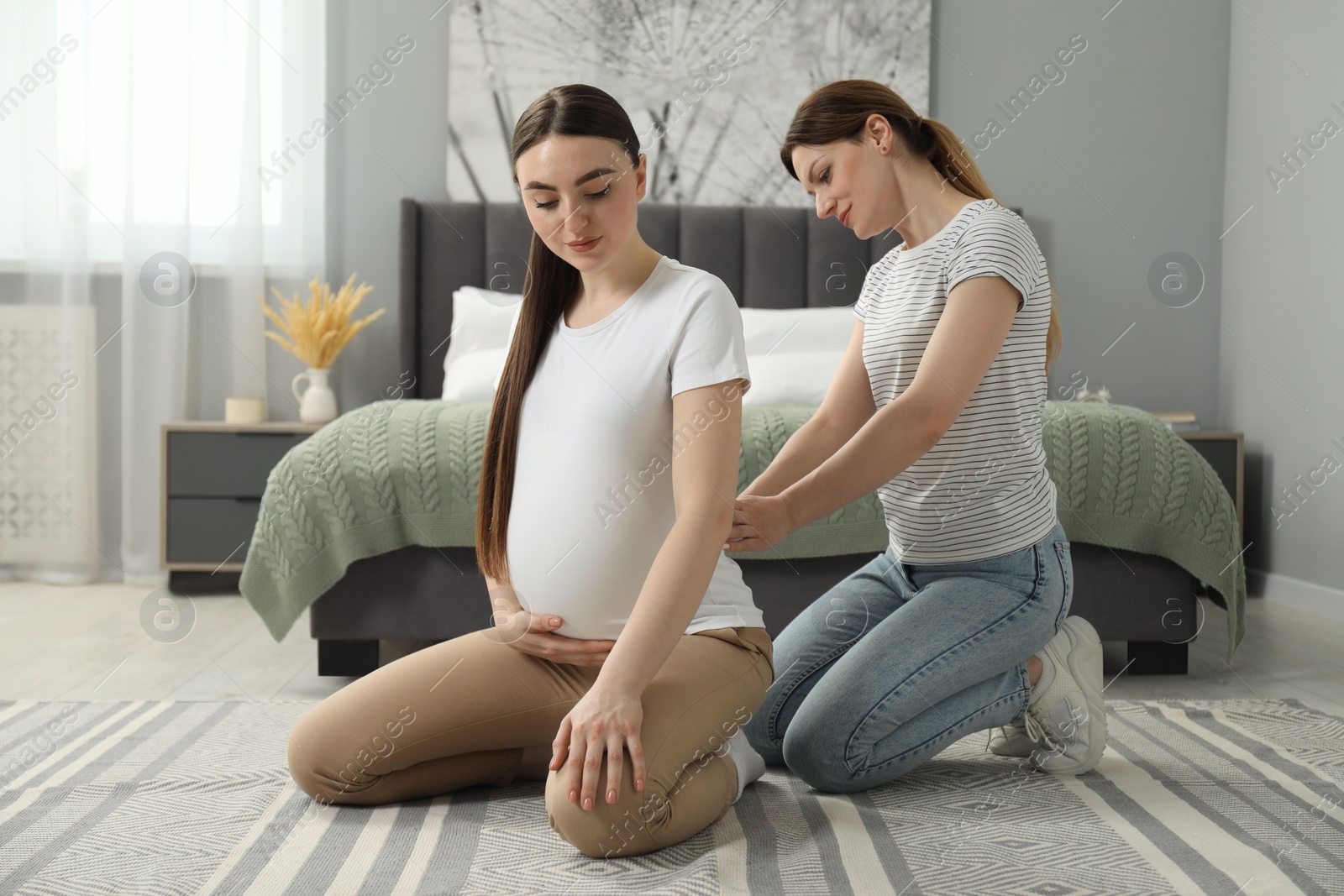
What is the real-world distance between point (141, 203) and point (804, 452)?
9.82 feet

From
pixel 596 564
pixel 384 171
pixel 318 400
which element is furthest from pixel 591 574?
pixel 384 171

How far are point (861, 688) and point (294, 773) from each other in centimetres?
75

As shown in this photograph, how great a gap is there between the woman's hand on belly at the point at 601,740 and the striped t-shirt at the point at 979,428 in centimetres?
55

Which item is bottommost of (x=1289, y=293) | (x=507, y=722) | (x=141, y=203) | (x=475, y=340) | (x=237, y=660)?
(x=237, y=660)

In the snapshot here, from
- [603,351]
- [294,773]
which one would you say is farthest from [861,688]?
[294,773]

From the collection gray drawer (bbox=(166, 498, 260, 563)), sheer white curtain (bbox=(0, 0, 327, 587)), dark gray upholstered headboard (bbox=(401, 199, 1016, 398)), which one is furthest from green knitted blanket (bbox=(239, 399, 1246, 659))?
sheer white curtain (bbox=(0, 0, 327, 587))

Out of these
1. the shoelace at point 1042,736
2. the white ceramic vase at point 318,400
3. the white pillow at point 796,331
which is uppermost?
the white pillow at point 796,331

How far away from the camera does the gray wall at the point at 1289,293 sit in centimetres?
307

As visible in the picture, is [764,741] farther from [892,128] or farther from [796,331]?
[796,331]

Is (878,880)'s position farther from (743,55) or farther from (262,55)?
→ (262,55)

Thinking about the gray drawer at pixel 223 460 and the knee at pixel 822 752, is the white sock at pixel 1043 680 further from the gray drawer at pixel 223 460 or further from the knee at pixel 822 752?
the gray drawer at pixel 223 460

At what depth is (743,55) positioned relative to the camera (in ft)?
12.5

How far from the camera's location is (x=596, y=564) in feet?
4.11

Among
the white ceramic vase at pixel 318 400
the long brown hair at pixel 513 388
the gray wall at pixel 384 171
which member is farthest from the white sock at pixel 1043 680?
the gray wall at pixel 384 171
